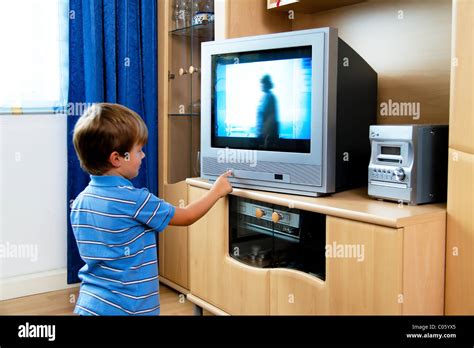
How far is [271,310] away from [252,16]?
137 cm

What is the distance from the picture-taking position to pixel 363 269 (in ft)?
5.96

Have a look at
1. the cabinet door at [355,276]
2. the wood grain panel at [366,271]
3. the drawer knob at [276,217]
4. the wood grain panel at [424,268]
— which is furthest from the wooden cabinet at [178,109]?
the wood grain panel at [424,268]

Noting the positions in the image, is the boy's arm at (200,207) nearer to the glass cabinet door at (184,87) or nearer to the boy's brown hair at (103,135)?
the boy's brown hair at (103,135)

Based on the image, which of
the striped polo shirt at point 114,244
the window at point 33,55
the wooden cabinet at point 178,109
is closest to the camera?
the striped polo shirt at point 114,244

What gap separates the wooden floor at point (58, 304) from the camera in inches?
111

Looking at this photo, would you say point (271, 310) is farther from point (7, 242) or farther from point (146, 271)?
point (7, 242)

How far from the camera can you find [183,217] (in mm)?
1877

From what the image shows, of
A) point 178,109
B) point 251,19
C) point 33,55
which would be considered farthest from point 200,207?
point 33,55

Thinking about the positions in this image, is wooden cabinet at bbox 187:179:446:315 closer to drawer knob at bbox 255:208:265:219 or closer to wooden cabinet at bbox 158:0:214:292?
drawer knob at bbox 255:208:265:219

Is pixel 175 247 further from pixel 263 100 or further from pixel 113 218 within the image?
pixel 113 218

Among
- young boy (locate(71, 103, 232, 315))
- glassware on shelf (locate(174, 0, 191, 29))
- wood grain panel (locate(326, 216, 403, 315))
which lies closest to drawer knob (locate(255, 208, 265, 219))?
wood grain panel (locate(326, 216, 403, 315))

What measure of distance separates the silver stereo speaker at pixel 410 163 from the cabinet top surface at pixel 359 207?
40mm

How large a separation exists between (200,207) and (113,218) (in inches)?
15.7

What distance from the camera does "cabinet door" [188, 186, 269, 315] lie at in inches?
89.7
